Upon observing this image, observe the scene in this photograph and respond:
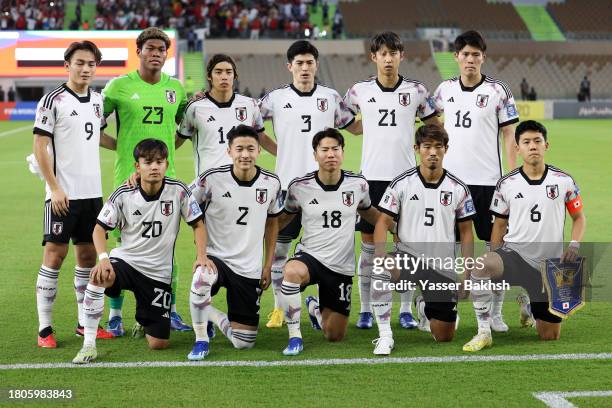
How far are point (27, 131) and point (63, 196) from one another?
24677mm

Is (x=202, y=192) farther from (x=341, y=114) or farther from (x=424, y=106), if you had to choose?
(x=424, y=106)

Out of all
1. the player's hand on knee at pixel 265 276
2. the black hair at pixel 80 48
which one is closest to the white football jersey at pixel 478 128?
the player's hand on knee at pixel 265 276

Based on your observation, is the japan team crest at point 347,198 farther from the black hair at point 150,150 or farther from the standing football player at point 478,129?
the black hair at point 150,150

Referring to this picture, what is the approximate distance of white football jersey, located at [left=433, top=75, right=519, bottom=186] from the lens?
21.8 ft

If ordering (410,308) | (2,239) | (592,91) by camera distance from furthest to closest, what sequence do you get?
1. (592,91)
2. (2,239)
3. (410,308)

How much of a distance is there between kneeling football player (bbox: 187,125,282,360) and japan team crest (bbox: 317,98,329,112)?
0.88 meters

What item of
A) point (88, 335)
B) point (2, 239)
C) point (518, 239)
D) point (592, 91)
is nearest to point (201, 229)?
point (88, 335)

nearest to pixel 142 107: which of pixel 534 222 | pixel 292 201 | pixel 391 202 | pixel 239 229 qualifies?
pixel 239 229

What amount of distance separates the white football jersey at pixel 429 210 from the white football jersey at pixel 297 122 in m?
0.91

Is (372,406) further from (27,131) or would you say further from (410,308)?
(27,131)

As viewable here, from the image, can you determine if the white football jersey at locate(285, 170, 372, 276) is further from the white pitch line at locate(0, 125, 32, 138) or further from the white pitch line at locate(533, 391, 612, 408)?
the white pitch line at locate(0, 125, 32, 138)

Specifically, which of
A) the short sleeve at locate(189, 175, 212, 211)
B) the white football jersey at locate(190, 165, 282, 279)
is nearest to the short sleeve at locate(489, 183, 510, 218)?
the white football jersey at locate(190, 165, 282, 279)

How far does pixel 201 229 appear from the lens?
584 centimetres

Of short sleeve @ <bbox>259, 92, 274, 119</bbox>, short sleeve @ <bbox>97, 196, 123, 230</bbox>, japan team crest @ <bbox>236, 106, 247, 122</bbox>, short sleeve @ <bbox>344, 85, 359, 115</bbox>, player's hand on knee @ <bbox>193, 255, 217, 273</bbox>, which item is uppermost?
short sleeve @ <bbox>344, 85, 359, 115</bbox>
